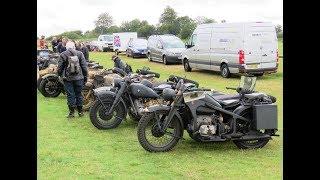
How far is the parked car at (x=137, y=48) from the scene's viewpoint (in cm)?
3331

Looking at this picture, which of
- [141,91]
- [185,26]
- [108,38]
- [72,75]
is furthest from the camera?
[185,26]

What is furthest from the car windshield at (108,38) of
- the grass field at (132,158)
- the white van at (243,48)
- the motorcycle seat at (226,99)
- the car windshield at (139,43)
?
the motorcycle seat at (226,99)

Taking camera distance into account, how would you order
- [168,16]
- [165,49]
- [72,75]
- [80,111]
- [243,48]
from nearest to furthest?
[72,75] < [80,111] < [243,48] < [165,49] < [168,16]

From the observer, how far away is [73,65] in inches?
390

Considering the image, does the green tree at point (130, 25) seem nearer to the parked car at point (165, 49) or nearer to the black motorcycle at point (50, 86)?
the parked car at point (165, 49)

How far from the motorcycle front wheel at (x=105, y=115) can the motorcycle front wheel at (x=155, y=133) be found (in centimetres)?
175

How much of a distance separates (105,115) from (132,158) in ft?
7.13

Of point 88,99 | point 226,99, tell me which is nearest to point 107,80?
point 88,99

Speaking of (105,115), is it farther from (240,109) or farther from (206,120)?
(240,109)

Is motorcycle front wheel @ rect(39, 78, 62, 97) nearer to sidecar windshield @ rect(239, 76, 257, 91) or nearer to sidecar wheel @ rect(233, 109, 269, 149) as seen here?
sidecar windshield @ rect(239, 76, 257, 91)

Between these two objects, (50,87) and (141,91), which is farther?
(50,87)

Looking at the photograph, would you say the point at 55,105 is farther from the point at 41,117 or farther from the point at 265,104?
the point at 265,104

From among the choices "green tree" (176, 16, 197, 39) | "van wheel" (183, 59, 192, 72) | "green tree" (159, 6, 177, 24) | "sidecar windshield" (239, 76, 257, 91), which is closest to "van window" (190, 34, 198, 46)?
"van wheel" (183, 59, 192, 72)
